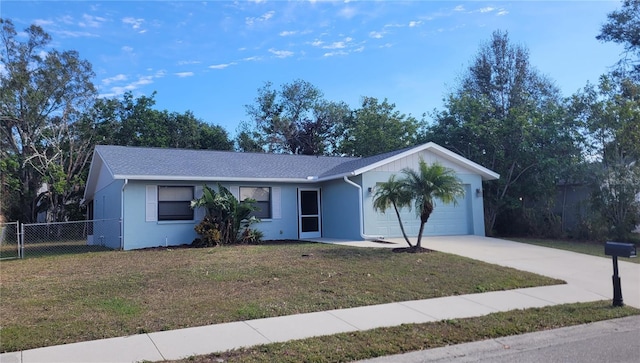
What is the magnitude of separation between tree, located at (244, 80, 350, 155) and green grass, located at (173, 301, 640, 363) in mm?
A: 30036

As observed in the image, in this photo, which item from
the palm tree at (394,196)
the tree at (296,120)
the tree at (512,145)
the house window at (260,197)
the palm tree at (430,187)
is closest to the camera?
the palm tree at (430,187)

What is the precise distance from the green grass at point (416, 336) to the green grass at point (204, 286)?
4.57 ft

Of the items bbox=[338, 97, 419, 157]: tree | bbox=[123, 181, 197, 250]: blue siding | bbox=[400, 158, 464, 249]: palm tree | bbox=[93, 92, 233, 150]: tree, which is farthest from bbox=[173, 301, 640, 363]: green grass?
bbox=[93, 92, 233, 150]: tree

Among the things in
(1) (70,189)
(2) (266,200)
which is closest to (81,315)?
(2) (266,200)

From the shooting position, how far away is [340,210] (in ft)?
57.2

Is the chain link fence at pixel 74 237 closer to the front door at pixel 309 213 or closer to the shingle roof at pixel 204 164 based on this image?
the shingle roof at pixel 204 164

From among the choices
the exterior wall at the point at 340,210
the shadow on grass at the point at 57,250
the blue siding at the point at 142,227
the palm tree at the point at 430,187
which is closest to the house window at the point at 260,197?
the exterior wall at the point at 340,210

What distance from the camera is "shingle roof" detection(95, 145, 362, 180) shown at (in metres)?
15.5

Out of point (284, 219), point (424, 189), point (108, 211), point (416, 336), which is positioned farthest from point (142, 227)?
point (416, 336)

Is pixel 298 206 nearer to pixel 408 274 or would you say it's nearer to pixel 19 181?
pixel 408 274

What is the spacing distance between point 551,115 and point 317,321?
Answer: 60.6 ft

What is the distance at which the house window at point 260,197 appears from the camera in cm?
1734

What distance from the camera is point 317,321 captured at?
6.50 m

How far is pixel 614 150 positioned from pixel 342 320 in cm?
1771
